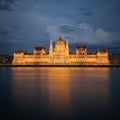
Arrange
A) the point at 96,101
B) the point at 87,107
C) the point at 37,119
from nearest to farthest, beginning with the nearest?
the point at 37,119
the point at 87,107
the point at 96,101

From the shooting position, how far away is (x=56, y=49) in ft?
438

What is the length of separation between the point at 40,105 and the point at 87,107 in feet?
12.1

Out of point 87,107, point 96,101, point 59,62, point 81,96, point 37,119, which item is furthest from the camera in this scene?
point 59,62

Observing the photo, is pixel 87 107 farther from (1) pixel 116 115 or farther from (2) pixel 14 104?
(2) pixel 14 104

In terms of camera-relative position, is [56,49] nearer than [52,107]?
No

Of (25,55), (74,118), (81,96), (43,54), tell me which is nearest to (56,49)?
(43,54)

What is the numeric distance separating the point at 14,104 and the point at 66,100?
4.75 metres

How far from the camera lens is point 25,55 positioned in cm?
13375

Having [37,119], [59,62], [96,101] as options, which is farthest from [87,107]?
[59,62]

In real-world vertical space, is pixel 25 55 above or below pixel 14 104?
above

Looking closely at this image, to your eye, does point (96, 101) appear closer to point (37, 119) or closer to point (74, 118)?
point (74, 118)

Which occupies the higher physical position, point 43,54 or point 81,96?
point 43,54

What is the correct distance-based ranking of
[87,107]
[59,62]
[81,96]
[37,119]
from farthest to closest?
[59,62]
[81,96]
[87,107]
[37,119]

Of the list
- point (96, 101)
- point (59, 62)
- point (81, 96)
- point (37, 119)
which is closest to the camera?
point (37, 119)
